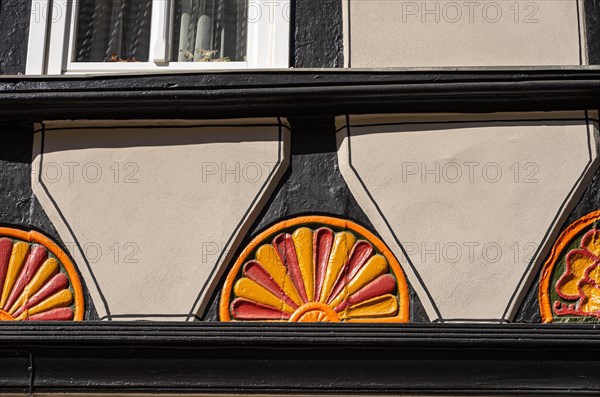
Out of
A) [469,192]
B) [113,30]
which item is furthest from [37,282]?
[469,192]

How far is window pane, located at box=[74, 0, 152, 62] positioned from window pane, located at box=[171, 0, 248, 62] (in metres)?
0.14

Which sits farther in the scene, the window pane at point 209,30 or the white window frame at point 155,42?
the window pane at point 209,30

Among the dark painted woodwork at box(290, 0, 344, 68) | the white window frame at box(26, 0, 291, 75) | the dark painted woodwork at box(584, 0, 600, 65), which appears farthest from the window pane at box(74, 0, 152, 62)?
the dark painted woodwork at box(584, 0, 600, 65)

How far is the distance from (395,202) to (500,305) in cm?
57

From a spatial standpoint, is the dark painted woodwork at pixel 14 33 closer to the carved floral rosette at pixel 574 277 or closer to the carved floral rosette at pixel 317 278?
the carved floral rosette at pixel 317 278

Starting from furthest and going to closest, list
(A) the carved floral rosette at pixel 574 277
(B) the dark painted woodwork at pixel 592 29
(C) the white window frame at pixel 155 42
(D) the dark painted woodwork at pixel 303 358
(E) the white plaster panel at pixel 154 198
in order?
1. (C) the white window frame at pixel 155 42
2. (B) the dark painted woodwork at pixel 592 29
3. (E) the white plaster panel at pixel 154 198
4. (A) the carved floral rosette at pixel 574 277
5. (D) the dark painted woodwork at pixel 303 358

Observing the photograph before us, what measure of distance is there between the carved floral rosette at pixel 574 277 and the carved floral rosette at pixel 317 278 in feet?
1.81

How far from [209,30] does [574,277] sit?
1907mm

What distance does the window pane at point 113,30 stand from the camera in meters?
5.57

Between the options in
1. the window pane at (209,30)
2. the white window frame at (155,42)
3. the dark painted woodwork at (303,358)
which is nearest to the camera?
the dark painted woodwork at (303,358)

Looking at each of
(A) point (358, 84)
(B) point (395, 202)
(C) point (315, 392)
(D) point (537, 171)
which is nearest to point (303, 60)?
(A) point (358, 84)

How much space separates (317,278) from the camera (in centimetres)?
499

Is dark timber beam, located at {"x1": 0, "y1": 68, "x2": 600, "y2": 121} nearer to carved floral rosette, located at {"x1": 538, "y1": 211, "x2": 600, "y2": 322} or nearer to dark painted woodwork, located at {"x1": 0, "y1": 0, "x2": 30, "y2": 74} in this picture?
dark painted woodwork, located at {"x1": 0, "y1": 0, "x2": 30, "y2": 74}

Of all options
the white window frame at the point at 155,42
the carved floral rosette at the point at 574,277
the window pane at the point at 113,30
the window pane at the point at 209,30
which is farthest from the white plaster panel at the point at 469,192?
the window pane at the point at 113,30
